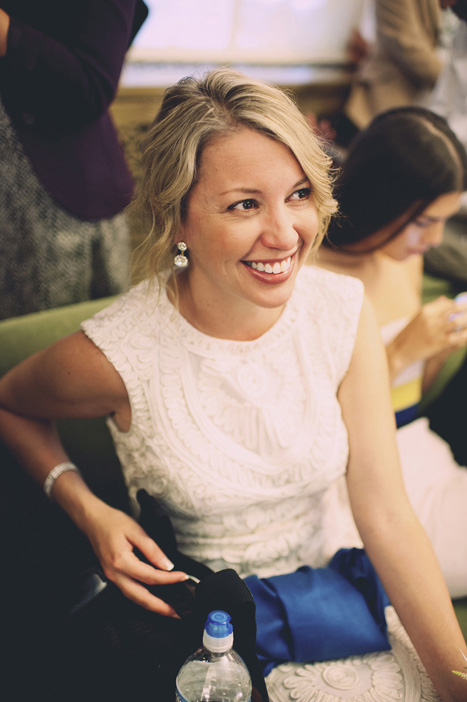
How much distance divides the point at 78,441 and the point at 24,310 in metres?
0.61

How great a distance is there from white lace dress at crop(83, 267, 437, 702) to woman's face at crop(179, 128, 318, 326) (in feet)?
0.53

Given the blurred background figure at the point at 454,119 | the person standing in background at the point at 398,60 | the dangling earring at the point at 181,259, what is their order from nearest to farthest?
the dangling earring at the point at 181,259, the blurred background figure at the point at 454,119, the person standing in background at the point at 398,60

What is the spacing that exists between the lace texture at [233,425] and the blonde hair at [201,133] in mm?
188

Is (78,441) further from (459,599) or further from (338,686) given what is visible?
(459,599)

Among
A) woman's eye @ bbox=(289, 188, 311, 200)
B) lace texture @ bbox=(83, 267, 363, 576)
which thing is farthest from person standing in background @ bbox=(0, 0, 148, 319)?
woman's eye @ bbox=(289, 188, 311, 200)

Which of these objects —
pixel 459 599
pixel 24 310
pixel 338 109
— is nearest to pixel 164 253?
pixel 24 310

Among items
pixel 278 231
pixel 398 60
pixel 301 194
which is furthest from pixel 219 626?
pixel 398 60

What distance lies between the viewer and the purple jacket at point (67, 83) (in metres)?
1.33

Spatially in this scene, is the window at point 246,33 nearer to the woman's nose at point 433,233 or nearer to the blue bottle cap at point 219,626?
the woman's nose at point 433,233

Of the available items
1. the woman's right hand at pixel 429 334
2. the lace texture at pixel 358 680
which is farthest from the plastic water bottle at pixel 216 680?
the woman's right hand at pixel 429 334

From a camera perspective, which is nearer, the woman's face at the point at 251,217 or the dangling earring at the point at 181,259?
the woman's face at the point at 251,217

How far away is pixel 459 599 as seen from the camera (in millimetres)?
1446

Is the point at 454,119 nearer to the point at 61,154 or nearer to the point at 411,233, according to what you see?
the point at 411,233

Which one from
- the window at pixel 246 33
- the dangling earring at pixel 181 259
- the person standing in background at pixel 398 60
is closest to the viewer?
the dangling earring at pixel 181 259
